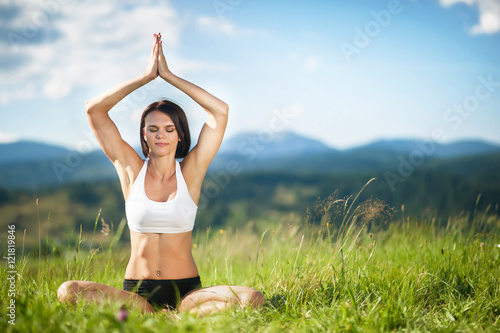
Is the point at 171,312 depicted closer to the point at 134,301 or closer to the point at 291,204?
the point at 134,301

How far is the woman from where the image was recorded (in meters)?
3.26

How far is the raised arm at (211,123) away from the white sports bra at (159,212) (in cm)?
29

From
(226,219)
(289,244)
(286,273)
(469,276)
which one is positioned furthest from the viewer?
(226,219)

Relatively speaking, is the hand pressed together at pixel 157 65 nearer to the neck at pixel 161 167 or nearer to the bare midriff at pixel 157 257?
the neck at pixel 161 167

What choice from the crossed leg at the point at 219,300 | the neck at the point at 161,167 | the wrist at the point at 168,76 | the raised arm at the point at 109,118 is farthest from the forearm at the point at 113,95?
the crossed leg at the point at 219,300

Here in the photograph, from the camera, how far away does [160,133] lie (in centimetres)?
355

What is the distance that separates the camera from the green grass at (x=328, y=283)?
109 inches

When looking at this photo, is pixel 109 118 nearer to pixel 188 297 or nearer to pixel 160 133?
pixel 160 133

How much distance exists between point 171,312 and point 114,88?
2.01 meters

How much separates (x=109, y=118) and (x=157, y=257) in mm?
1333

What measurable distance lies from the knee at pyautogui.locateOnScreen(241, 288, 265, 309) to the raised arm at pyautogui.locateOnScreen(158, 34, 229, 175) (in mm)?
1120

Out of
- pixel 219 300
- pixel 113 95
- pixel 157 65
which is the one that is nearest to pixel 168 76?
pixel 157 65

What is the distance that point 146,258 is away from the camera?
135 inches

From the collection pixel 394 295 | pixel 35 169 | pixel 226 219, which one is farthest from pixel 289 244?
pixel 35 169
